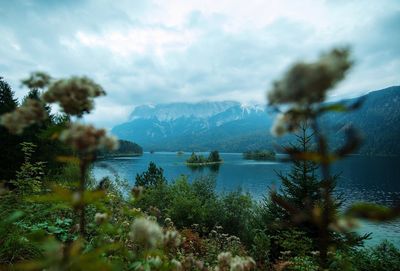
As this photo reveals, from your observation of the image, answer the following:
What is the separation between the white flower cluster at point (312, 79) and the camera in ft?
4.65

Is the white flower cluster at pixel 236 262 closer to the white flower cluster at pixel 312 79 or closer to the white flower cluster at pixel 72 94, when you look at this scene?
the white flower cluster at pixel 312 79

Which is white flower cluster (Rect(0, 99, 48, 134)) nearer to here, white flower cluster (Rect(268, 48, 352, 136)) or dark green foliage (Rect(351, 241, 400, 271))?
white flower cluster (Rect(268, 48, 352, 136))

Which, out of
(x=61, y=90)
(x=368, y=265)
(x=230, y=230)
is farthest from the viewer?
(x=230, y=230)

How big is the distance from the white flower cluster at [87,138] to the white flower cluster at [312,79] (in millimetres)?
1058

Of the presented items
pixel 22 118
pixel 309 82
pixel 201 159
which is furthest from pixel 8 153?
pixel 201 159

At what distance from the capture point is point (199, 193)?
23156 mm

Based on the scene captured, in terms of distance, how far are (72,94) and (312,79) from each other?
145 centimetres

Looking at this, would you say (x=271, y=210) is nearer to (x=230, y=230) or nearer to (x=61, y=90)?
(x=230, y=230)

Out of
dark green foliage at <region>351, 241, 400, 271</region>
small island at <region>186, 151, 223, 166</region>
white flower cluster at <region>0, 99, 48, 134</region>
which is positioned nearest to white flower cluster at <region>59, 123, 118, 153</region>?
white flower cluster at <region>0, 99, 48, 134</region>

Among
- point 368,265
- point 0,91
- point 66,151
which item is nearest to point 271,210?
point 368,265

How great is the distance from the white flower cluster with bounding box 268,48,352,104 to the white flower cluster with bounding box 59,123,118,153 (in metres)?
1.06

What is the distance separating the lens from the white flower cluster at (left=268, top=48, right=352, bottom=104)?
4.65ft

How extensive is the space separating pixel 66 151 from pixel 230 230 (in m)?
22.9

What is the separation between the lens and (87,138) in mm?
1640
